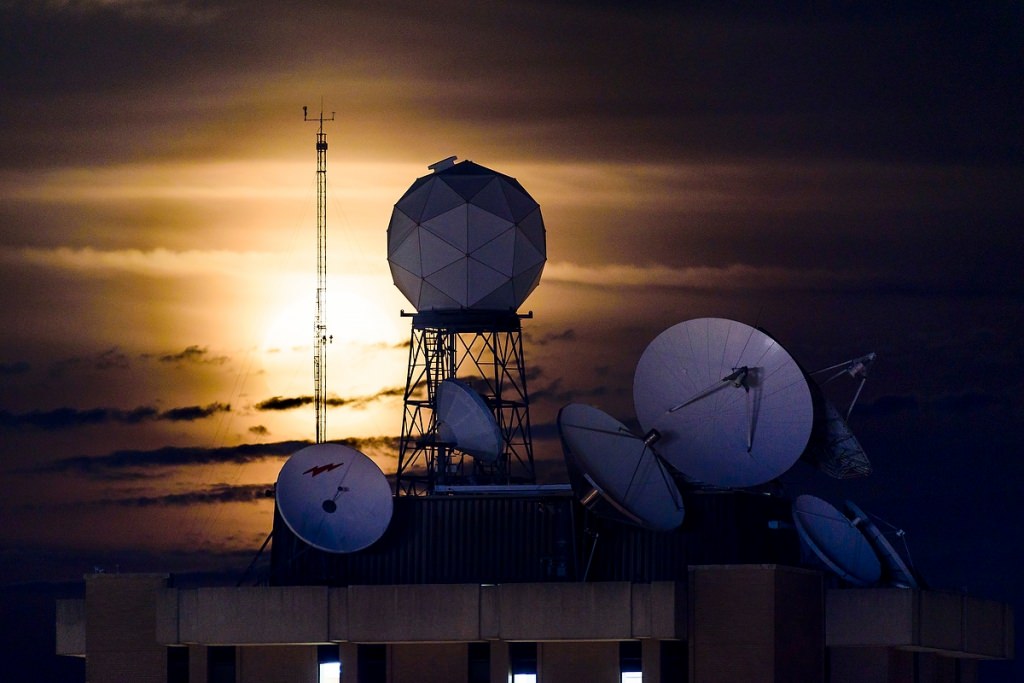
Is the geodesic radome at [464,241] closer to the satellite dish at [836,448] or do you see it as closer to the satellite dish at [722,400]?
the satellite dish at [722,400]

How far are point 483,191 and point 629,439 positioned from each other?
48.9ft

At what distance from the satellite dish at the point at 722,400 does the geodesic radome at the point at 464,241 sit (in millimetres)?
10533

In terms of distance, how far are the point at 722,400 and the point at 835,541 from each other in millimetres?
7757

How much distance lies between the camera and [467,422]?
94.2m

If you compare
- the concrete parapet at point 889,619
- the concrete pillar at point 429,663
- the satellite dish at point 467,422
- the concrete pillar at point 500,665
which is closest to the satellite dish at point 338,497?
the concrete pillar at point 429,663

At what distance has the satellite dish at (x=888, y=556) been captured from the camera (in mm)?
92375

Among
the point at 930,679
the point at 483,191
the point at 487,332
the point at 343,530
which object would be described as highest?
the point at 483,191

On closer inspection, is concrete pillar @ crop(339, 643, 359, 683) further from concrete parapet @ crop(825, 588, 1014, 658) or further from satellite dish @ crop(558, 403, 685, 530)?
concrete parapet @ crop(825, 588, 1014, 658)

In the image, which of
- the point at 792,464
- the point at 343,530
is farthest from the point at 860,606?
the point at 343,530

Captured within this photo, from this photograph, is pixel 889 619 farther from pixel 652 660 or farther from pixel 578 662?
pixel 578 662

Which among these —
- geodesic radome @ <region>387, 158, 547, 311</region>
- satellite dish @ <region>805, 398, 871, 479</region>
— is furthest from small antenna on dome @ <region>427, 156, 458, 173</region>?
satellite dish @ <region>805, 398, 871, 479</region>

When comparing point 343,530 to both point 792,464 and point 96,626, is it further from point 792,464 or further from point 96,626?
point 792,464

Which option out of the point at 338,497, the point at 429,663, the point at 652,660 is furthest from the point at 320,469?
the point at 652,660

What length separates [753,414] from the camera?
88.7 meters
